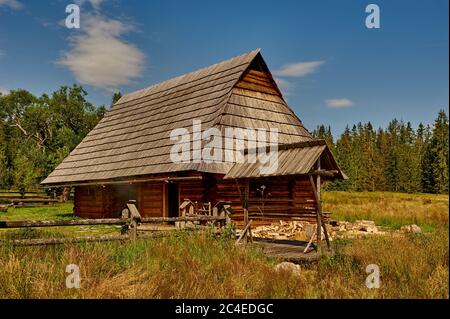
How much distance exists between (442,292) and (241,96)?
14188 mm

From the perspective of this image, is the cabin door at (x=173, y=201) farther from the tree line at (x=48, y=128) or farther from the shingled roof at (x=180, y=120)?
the tree line at (x=48, y=128)

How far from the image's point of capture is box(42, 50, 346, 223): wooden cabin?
601 inches

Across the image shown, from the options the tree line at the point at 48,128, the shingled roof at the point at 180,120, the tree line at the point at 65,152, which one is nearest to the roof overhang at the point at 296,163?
the shingled roof at the point at 180,120

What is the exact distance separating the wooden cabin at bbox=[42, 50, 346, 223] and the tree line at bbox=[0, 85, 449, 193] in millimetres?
10449

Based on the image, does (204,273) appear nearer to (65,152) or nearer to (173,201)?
(173,201)

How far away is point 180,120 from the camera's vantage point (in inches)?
720

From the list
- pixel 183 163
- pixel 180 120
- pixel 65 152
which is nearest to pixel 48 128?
pixel 65 152

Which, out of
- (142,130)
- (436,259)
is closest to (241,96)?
(142,130)

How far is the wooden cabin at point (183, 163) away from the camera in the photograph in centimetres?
1527

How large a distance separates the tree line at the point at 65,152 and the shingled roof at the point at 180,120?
10.2 metres

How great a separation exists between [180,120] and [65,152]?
73.8 feet
